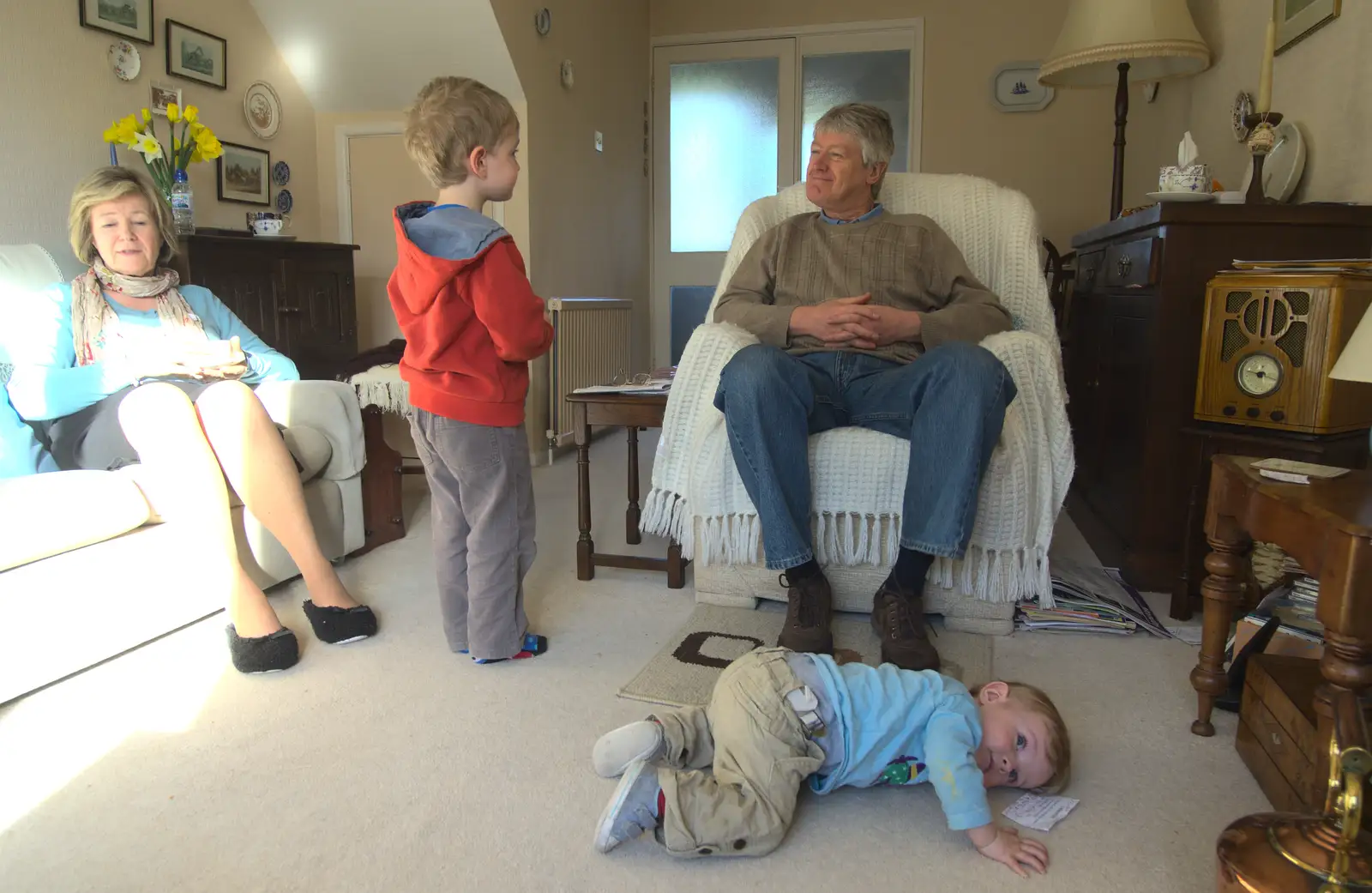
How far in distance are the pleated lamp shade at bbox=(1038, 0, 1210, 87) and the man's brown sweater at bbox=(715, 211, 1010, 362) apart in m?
1.11

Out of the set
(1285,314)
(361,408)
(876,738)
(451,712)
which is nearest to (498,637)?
(451,712)

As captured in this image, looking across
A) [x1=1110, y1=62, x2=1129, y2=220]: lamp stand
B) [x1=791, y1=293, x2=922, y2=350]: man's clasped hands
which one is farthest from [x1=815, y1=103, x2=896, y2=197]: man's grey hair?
[x1=1110, y1=62, x2=1129, y2=220]: lamp stand

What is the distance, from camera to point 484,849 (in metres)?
1.14

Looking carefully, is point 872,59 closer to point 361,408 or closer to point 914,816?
point 361,408

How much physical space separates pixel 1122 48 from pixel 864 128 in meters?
1.18

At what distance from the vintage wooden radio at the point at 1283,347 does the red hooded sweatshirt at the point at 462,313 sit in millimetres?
1338

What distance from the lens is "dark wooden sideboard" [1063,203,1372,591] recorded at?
6.27 feet

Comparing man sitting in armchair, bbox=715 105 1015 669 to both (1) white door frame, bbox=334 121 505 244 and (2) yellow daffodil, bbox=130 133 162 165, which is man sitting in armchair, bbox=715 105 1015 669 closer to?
(2) yellow daffodil, bbox=130 133 162 165

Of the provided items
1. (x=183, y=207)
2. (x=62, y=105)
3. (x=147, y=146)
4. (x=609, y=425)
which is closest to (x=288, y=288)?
(x=183, y=207)

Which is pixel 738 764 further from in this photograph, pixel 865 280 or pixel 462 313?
pixel 865 280

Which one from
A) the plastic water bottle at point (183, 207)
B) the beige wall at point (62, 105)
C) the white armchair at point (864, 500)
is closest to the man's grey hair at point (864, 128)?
the white armchair at point (864, 500)

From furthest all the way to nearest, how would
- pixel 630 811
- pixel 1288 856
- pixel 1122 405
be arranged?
1. pixel 1122 405
2. pixel 630 811
3. pixel 1288 856

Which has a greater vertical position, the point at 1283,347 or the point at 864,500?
the point at 1283,347

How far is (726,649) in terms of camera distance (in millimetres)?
1759
